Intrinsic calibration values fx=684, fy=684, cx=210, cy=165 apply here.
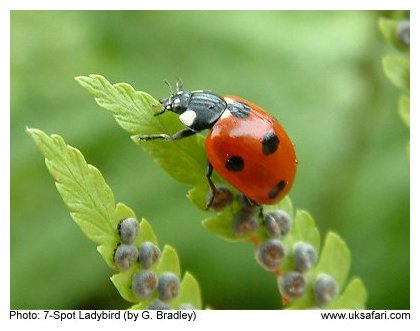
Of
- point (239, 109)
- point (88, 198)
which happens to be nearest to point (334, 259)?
point (239, 109)

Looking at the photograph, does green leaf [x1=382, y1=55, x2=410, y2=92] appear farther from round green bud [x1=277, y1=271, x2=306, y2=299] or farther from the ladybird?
round green bud [x1=277, y1=271, x2=306, y2=299]

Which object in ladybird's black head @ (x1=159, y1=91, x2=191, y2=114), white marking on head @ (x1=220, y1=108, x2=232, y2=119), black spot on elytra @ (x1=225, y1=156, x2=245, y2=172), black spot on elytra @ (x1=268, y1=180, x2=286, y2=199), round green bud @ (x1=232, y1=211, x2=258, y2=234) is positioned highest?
ladybird's black head @ (x1=159, y1=91, x2=191, y2=114)

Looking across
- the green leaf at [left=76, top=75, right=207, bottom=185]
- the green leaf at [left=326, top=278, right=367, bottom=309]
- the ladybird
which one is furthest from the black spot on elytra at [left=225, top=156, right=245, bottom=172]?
the green leaf at [left=326, top=278, right=367, bottom=309]

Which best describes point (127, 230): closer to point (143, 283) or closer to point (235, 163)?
point (143, 283)

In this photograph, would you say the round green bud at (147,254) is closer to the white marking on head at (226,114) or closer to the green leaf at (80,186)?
the green leaf at (80,186)
